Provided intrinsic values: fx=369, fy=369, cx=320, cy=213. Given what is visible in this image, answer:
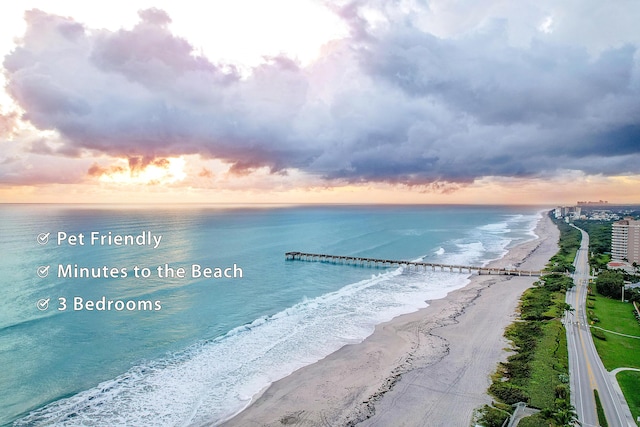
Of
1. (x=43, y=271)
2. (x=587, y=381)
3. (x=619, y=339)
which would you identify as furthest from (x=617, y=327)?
(x=43, y=271)

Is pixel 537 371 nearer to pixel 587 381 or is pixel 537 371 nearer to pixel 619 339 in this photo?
pixel 587 381

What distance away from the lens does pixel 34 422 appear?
27.7 meters

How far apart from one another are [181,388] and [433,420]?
2174cm

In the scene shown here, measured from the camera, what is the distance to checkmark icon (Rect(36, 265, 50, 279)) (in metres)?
68.6

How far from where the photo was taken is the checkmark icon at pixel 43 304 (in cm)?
5150

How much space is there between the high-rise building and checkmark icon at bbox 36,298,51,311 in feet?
392

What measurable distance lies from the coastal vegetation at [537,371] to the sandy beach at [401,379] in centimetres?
141

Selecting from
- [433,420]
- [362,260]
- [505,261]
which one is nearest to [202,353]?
[433,420]

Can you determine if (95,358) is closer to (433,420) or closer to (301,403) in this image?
(301,403)

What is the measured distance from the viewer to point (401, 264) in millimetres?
94188

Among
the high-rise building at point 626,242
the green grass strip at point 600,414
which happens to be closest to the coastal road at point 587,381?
the green grass strip at point 600,414

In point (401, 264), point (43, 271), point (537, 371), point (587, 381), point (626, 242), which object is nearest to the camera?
point (587, 381)

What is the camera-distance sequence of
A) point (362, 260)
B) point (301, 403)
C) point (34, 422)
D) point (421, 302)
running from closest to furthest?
1. point (34, 422)
2. point (301, 403)
3. point (421, 302)
4. point (362, 260)

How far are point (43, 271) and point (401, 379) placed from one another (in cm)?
7144
